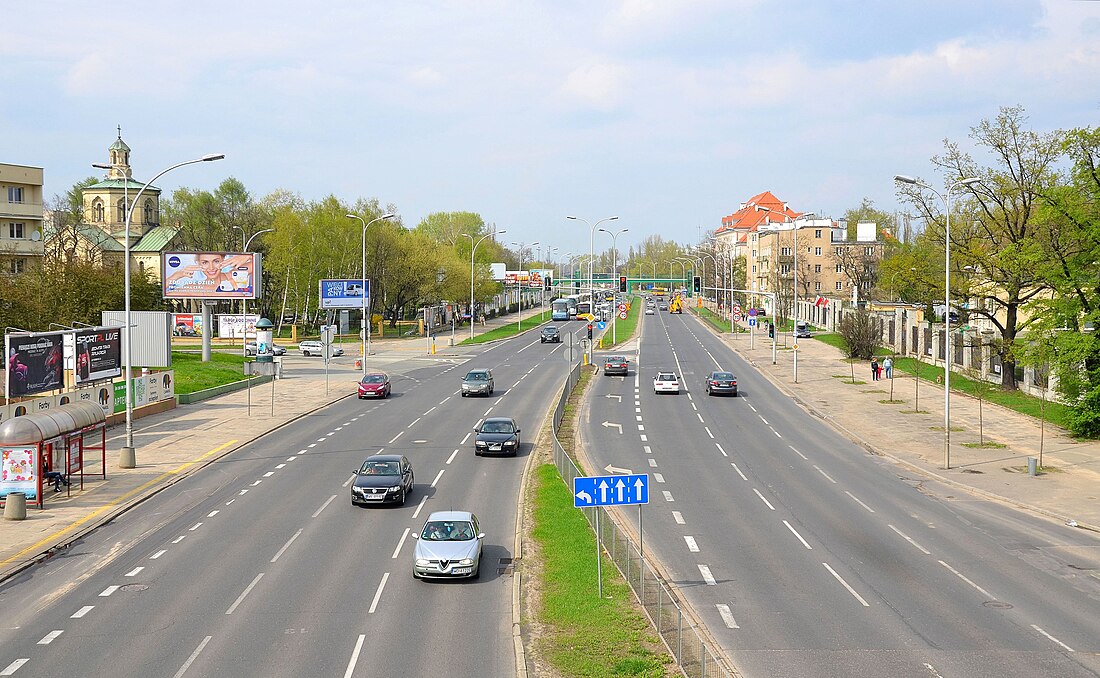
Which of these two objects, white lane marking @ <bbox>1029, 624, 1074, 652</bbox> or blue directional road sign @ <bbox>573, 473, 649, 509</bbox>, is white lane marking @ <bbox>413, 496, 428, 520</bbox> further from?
white lane marking @ <bbox>1029, 624, 1074, 652</bbox>

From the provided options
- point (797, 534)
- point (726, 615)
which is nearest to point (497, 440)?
point (797, 534)

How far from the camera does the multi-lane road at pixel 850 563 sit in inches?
635

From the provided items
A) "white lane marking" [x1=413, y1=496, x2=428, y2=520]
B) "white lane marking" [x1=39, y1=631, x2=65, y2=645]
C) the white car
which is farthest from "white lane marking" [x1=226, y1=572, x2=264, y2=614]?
the white car

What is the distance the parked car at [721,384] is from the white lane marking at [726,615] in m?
38.5

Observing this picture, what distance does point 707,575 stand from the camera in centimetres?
2077

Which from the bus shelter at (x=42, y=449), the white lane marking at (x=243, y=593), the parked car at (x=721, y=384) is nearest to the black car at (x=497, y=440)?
the bus shelter at (x=42, y=449)

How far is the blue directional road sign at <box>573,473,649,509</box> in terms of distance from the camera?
18.1 m

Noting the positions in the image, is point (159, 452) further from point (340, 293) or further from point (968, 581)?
point (340, 293)

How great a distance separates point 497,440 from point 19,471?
15527 millimetres

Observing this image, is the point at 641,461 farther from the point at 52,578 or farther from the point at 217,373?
the point at 217,373

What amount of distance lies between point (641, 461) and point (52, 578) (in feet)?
66.6

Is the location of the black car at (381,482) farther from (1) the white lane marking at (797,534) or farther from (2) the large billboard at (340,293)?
(2) the large billboard at (340,293)

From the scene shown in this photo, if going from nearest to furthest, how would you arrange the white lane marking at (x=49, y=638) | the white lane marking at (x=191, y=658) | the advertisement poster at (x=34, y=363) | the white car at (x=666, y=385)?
the white lane marking at (x=191, y=658)
the white lane marking at (x=49, y=638)
the advertisement poster at (x=34, y=363)
the white car at (x=666, y=385)

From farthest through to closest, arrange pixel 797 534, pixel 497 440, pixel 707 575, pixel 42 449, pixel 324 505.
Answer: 1. pixel 497 440
2. pixel 42 449
3. pixel 324 505
4. pixel 797 534
5. pixel 707 575
